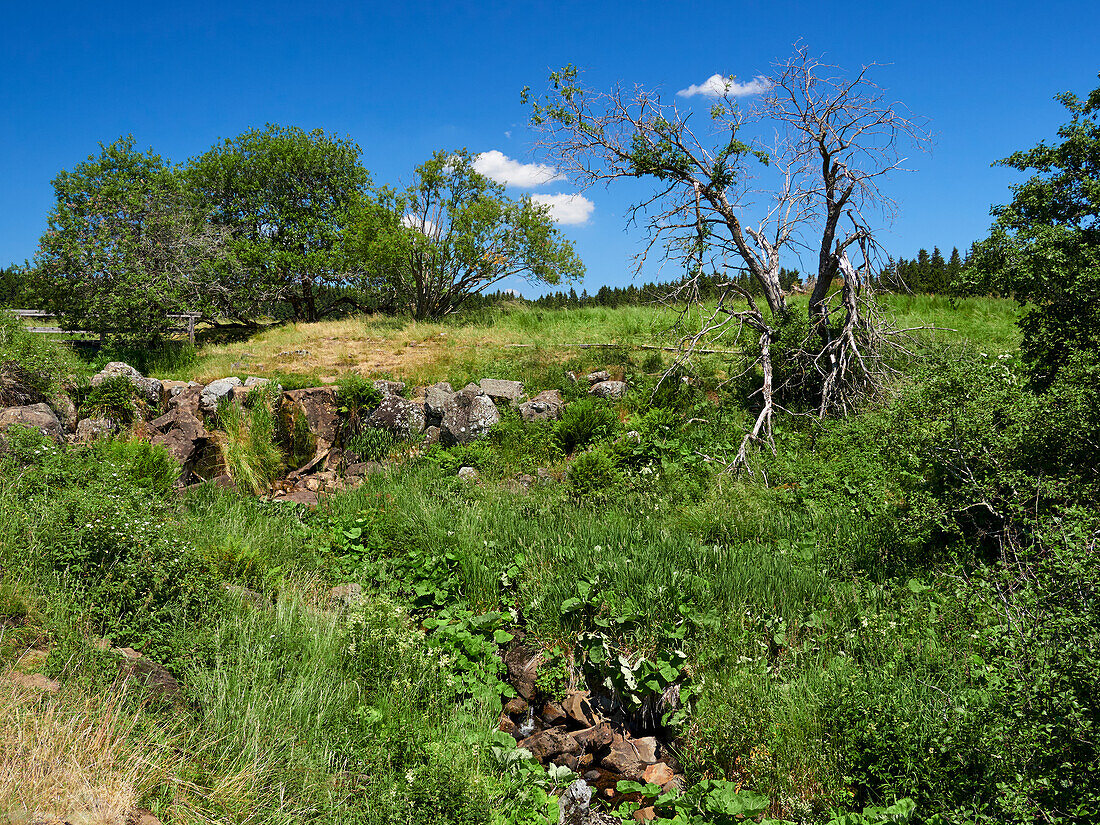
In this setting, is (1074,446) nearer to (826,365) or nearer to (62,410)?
(826,365)

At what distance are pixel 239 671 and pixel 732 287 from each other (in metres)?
8.99

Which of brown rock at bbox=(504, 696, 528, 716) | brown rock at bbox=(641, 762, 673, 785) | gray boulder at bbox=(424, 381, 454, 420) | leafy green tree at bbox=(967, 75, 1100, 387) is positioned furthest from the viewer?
gray boulder at bbox=(424, 381, 454, 420)

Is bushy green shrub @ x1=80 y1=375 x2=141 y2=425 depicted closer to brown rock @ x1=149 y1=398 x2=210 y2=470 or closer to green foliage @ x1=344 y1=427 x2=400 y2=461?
brown rock @ x1=149 y1=398 x2=210 y2=470

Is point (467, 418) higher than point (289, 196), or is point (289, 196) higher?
point (289, 196)

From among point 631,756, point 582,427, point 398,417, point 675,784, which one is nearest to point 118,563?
point 631,756

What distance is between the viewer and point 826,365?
1041 centimetres

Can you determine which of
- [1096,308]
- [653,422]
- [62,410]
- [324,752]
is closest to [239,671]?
[324,752]

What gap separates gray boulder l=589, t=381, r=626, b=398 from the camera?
10.9 m

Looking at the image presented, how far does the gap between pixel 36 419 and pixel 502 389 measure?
255 inches

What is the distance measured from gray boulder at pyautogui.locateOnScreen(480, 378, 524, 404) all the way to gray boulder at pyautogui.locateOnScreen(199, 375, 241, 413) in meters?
4.21

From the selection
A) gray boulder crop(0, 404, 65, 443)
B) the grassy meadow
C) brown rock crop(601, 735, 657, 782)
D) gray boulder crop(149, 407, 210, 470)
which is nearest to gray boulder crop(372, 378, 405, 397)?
the grassy meadow

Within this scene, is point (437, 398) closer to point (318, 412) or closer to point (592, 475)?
point (318, 412)

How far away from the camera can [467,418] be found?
9.98 meters

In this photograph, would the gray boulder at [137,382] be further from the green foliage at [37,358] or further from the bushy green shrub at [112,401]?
the green foliage at [37,358]
